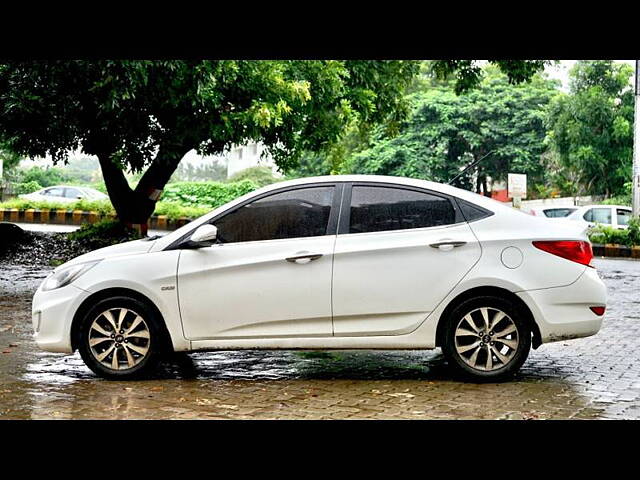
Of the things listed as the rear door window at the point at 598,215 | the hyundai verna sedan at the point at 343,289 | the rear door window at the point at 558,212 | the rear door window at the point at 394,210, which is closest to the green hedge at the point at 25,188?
the rear door window at the point at 558,212

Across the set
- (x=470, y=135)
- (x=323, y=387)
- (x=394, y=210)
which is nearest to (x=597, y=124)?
(x=470, y=135)

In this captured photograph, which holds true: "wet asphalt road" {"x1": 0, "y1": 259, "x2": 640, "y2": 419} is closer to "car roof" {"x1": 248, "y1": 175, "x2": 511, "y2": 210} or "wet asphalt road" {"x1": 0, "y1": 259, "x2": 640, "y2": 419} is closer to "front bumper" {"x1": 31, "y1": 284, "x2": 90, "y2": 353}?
"front bumper" {"x1": 31, "y1": 284, "x2": 90, "y2": 353}

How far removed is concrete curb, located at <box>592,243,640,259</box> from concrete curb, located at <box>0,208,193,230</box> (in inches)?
492

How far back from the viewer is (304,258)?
7840mm

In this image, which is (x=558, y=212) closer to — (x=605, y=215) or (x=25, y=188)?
(x=605, y=215)

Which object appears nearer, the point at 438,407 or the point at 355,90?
the point at 438,407

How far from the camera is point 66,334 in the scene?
7.97 meters

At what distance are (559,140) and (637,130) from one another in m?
11.1

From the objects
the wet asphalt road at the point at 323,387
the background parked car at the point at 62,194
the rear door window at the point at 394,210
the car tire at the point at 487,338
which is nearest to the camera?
the wet asphalt road at the point at 323,387

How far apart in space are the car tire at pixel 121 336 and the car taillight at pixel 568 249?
3.17 metres

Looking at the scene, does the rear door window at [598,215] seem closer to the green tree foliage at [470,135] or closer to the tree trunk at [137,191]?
the tree trunk at [137,191]

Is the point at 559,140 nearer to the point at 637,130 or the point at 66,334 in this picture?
the point at 637,130

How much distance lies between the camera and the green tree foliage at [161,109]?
16.3 meters
